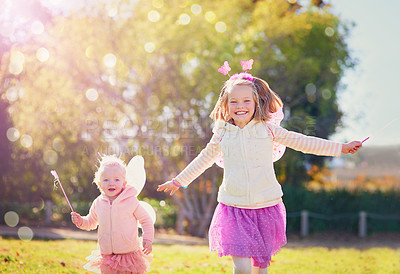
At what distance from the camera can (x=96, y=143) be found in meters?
14.5

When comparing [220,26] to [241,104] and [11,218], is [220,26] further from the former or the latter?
[241,104]

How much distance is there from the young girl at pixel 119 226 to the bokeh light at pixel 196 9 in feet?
32.9

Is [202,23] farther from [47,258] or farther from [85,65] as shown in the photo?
[47,258]

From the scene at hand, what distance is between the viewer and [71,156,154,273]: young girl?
3764 mm

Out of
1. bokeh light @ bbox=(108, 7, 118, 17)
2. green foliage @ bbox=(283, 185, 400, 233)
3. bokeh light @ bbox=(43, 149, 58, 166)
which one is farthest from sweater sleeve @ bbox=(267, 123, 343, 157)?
bokeh light @ bbox=(43, 149, 58, 166)

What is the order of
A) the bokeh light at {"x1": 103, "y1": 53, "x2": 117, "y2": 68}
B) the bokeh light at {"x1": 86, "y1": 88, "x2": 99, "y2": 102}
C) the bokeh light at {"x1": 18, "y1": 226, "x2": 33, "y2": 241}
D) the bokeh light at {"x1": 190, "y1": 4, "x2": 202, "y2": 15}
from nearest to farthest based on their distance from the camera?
the bokeh light at {"x1": 18, "y1": 226, "x2": 33, "y2": 241} < the bokeh light at {"x1": 103, "y1": 53, "x2": 117, "y2": 68} < the bokeh light at {"x1": 190, "y1": 4, "x2": 202, "y2": 15} < the bokeh light at {"x1": 86, "y1": 88, "x2": 99, "y2": 102}

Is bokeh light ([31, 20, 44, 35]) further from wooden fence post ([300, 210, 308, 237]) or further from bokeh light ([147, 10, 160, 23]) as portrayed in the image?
wooden fence post ([300, 210, 308, 237])

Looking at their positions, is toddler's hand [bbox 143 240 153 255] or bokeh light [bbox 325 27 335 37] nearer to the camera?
toddler's hand [bbox 143 240 153 255]

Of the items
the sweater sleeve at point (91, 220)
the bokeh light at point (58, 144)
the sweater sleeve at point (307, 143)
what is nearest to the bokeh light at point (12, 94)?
the bokeh light at point (58, 144)

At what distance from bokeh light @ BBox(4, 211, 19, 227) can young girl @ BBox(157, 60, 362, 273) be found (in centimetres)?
1220

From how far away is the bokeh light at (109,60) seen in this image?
13.0m

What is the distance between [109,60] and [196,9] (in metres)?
2.94

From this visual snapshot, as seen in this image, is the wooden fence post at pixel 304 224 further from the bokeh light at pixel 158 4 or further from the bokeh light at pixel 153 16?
the bokeh light at pixel 158 4

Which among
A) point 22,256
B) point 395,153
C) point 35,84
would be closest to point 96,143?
point 35,84
